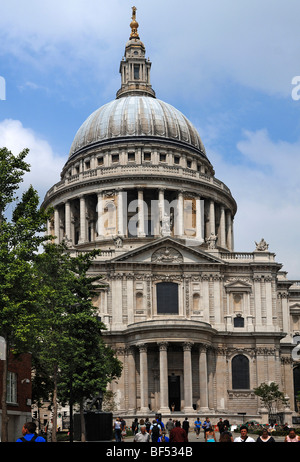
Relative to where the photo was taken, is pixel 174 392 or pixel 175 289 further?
pixel 175 289

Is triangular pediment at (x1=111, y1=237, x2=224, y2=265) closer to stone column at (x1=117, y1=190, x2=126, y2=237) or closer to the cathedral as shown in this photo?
the cathedral

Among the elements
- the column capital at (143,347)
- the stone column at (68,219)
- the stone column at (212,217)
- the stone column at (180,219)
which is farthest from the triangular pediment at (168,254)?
the stone column at (68,219)

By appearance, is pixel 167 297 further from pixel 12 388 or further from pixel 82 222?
pixel 12 388

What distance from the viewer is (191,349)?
7881 cm

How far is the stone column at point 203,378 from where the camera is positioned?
7638 cm

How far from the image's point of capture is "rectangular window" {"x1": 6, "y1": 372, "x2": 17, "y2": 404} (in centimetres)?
4546

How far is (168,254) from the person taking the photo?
84.1m

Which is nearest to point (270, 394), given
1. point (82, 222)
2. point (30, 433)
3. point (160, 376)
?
point (160, 376)

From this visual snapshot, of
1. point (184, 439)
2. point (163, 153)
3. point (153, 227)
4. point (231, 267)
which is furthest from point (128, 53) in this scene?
point (184, 439)

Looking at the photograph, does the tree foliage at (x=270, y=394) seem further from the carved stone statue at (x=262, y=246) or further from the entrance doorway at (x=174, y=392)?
the carved stone statue at (x=262, y=246)

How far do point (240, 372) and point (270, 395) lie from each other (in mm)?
6488

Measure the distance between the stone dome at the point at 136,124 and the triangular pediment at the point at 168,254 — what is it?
2662 centimetres

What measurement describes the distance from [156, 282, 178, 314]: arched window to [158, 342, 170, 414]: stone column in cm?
650

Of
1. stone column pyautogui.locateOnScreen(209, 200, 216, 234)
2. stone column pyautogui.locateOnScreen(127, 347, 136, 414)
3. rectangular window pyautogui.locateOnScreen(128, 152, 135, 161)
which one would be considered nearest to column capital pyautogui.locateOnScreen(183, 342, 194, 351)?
stone column pyautogui.locateOnScreen(127, 347, 136, 414)
